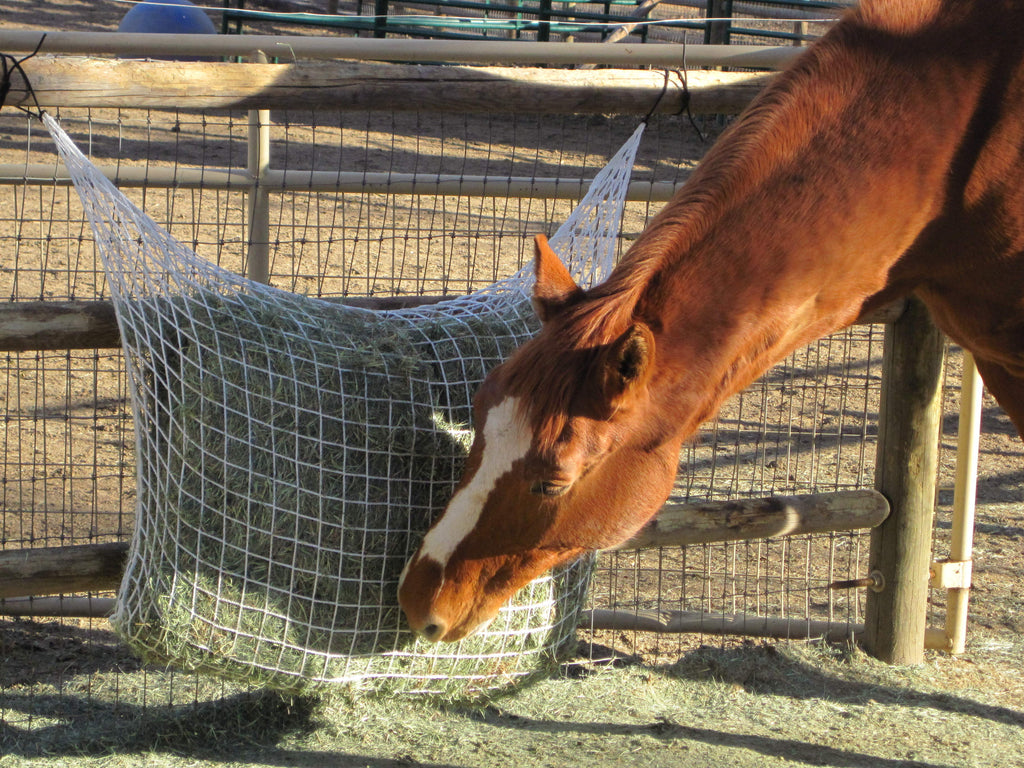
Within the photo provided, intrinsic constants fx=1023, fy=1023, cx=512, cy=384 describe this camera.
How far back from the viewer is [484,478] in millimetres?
2240

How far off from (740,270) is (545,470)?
1.99 feet

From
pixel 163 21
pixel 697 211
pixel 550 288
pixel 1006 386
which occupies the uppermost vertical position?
pixel 163 21

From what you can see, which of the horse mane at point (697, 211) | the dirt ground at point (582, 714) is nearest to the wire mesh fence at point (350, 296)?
the dirt ground at point (582, 714)

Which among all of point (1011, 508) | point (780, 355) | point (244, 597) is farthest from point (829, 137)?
point (1011, 508)

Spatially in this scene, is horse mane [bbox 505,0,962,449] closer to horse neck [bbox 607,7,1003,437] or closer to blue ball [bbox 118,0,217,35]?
horse neck [bbox 607,7,1003,437]

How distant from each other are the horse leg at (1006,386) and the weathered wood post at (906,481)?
540mm

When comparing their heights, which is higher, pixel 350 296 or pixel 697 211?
pixel 697 211

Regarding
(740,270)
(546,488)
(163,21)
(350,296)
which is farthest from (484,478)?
(163,21)

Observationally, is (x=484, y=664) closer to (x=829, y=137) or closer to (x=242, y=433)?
(x=242, y=433)

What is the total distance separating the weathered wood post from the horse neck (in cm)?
122

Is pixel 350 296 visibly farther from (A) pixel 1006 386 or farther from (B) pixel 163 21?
(B) pixel 163 21

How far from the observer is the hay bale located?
7.68 feet

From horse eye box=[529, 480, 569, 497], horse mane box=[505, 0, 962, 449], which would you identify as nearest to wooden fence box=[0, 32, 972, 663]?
horse mane box=[505, 0, 962, 449]

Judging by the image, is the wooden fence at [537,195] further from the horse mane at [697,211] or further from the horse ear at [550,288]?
the horse ear at [550,288]
